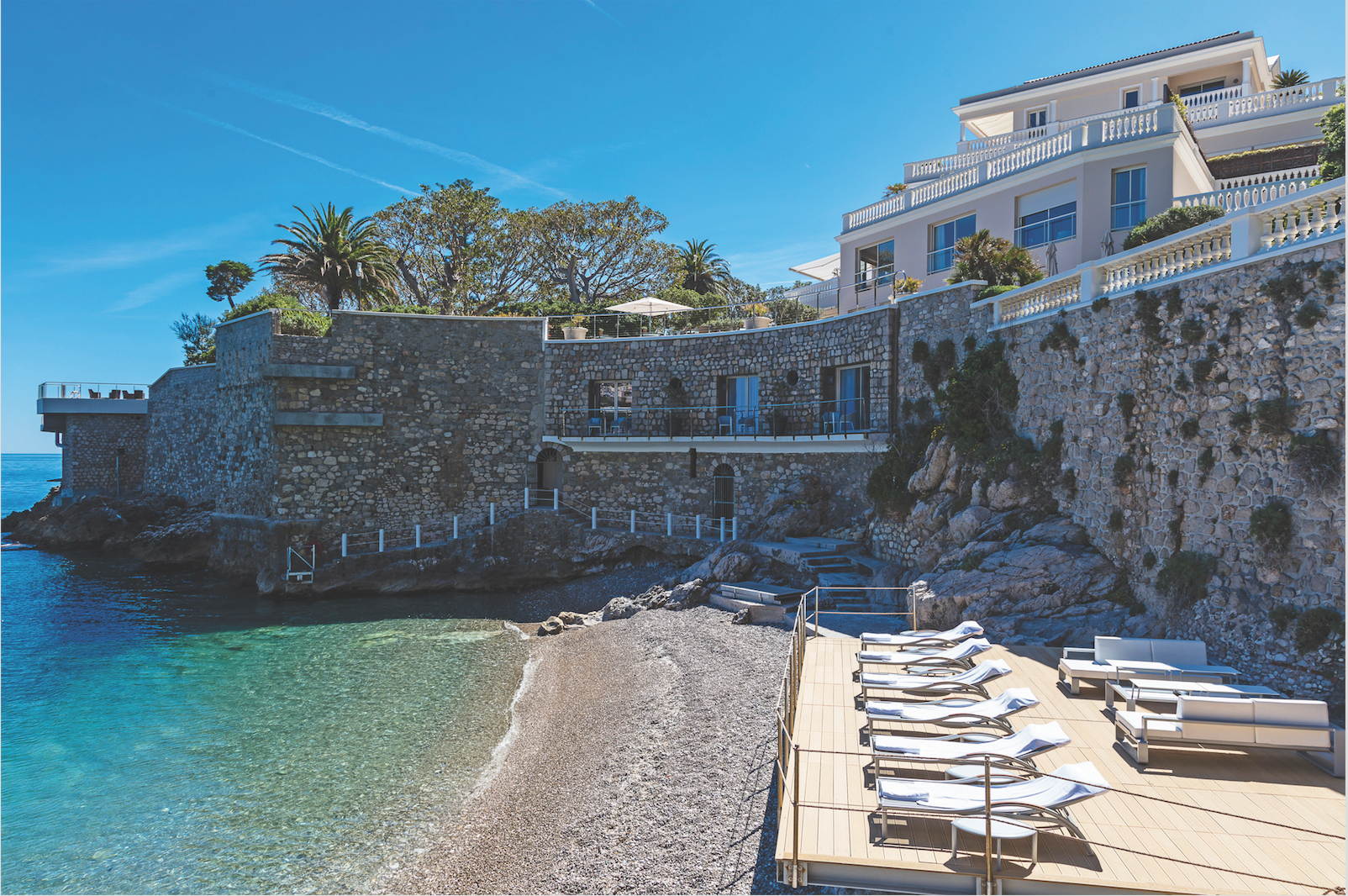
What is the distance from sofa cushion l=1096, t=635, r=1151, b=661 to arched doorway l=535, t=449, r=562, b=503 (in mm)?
20698

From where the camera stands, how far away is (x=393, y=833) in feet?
31.7

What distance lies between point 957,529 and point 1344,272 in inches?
305

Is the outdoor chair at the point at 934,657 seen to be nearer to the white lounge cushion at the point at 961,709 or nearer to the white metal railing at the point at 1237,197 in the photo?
the white lounge cushion at the point at 961,709

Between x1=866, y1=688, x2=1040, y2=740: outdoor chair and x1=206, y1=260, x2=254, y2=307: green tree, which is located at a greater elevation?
x1=206, y1=260, x2=254, y2=307: green tree

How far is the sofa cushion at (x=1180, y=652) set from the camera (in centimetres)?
923

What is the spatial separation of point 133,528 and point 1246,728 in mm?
40009

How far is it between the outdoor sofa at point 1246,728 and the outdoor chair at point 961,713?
112cm

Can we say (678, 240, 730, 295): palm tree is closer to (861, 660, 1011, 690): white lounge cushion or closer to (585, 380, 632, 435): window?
(585, 380, 632, 435): window

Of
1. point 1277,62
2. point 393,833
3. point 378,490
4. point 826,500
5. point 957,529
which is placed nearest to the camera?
point 393,833

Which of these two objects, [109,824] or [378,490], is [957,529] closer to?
[109,824]

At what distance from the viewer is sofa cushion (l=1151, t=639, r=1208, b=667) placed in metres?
9.23

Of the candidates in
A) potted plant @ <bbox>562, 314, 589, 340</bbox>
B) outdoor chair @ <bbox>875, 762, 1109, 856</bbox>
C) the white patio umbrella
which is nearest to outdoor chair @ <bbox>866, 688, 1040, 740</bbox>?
outdoor chair @ <bbox>875, 762, 1109, 856</bbox>

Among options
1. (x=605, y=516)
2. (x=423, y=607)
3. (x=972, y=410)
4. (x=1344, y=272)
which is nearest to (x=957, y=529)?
(x=972, y=410)

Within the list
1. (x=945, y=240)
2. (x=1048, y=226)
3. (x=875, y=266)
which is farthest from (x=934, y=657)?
(x=875, y=266)
